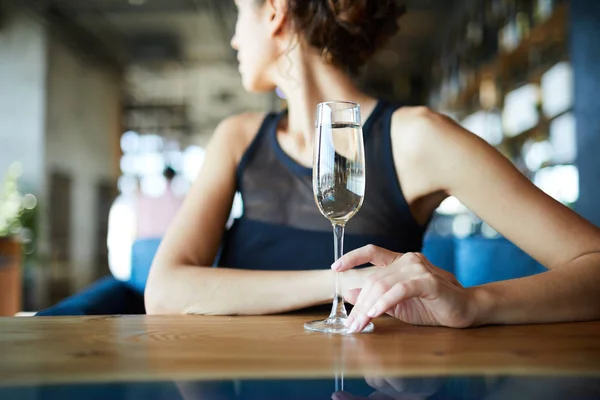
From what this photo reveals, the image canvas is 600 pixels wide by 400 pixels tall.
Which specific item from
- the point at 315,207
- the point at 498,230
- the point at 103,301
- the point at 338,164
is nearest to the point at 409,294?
the point at 338,164

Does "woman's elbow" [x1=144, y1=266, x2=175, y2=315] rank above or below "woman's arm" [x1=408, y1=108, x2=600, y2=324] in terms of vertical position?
below

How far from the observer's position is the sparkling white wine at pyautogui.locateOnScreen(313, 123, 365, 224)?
0.78 metres

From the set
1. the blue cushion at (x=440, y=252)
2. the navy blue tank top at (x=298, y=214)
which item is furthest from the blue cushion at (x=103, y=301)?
the blue cushion at (x=440, y=252)

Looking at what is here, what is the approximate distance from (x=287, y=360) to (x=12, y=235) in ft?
18.9

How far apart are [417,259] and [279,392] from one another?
0.37 metres

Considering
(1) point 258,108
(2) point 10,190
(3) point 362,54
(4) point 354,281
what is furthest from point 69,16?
(4) point 354,281

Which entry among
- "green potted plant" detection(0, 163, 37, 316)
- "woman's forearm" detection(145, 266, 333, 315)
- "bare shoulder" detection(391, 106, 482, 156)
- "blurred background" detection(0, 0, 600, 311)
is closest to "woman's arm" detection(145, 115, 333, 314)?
"woman's forearm" detection(145, 266, 333, 315)

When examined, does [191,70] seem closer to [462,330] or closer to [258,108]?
[258,108]

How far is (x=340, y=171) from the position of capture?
30.5 inches

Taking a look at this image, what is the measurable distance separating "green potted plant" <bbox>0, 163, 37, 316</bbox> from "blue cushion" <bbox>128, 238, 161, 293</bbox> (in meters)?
3.35

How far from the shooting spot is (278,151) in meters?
1.42

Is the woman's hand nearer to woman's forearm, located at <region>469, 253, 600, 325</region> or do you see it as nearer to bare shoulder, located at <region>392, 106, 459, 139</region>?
woman's forearm, located at <region>469, 253, 600, 325</region>

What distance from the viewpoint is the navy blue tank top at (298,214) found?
4.24 feet

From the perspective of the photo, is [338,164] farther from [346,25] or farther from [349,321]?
[346,25]
